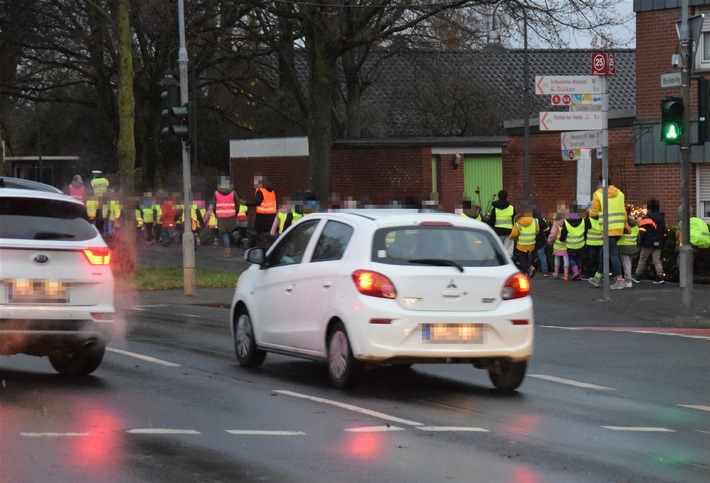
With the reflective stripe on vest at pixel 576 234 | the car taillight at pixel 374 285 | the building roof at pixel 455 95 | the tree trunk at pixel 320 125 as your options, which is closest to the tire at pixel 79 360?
the car taillight at pixel 374 285

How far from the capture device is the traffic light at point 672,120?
18167 mm

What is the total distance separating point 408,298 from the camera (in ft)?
34.7

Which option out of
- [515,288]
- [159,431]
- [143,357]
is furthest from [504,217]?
[159,431]

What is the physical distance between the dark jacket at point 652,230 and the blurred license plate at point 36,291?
14.5m

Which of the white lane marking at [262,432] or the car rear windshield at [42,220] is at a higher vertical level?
the car rear windshield at [42,220]

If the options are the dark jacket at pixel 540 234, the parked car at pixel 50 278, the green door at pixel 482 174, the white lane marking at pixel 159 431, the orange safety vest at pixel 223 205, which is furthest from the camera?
the green door at pixel 482 174

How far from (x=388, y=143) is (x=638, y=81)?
10723 mm

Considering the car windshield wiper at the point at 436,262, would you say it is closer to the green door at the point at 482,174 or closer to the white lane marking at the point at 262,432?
the white lane marking at the point at 262,432

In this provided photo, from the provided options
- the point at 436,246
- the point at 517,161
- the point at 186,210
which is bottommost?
the point at 436,246

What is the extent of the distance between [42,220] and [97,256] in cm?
57

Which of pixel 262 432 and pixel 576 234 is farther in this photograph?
pixel 576 234

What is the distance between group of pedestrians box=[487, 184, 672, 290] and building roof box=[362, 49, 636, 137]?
A: 60.2ft

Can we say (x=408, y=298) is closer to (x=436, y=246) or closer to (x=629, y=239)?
(x=436, y=246)

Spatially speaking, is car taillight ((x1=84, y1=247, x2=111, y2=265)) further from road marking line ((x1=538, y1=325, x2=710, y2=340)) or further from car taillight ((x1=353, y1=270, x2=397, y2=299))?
road marking line ((x1=538, y1=325, x2=710, y2=340))
